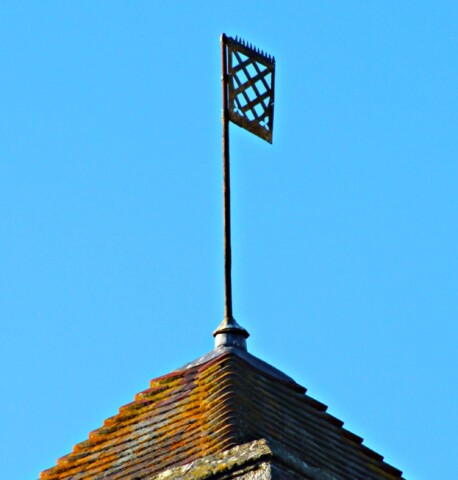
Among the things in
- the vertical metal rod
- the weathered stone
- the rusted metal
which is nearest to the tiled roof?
the rusted metal

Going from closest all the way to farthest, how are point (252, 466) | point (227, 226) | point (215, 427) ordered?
point (252, 466) < point (215, 427) < point (227, 226)

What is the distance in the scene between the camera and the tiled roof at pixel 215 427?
920 centimetres

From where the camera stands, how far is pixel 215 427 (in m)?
9.18

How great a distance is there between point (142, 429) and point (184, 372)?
559mm

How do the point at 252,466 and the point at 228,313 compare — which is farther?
the point at 228,313

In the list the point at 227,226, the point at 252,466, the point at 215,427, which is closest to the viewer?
the point at 252,466

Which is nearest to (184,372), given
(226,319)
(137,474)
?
(226,319)

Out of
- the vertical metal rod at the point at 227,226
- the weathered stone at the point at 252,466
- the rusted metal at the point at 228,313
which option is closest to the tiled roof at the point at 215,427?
the rusted metal at the point at 228,313

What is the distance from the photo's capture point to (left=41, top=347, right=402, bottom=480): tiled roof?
362 inches

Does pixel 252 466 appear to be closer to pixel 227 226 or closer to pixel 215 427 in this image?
pixel 215 427

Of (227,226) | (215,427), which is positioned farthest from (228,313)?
(215,427)

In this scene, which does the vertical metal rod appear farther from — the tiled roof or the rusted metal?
the tiled roof

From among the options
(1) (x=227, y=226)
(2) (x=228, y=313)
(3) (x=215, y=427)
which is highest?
(1) (x=227, y=226)

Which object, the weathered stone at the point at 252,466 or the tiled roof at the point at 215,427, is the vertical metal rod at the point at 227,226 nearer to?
the tiled roof at the point at 215,427
